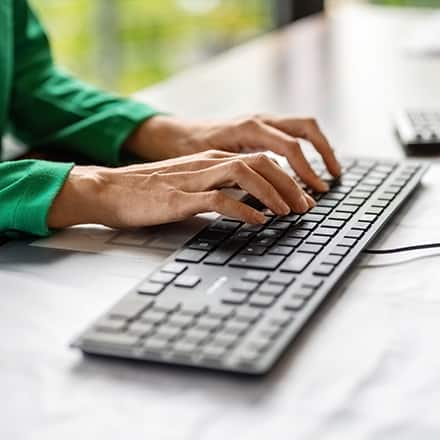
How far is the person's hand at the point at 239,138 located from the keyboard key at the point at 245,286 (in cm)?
29

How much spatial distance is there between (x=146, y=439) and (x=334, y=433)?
0.12 metres

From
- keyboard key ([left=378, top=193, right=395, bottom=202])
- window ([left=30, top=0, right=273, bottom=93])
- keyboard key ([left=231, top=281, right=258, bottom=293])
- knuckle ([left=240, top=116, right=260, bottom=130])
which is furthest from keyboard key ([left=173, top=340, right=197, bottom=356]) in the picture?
window ([left=30, top=0, right=273, bottom=93])

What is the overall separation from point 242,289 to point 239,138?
1.48 ft

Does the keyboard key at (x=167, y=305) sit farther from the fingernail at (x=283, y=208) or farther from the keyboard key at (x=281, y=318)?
the fingernail at (x=283, y=208)

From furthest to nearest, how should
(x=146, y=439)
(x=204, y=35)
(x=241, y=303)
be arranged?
1. (x=204, y=35)
2. (x=241, y=303)
3. (x=146, y=439)

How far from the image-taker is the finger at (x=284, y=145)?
1.09 m

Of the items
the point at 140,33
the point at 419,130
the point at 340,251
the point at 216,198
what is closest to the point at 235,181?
the point at 216,198

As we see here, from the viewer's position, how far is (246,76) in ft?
5.73

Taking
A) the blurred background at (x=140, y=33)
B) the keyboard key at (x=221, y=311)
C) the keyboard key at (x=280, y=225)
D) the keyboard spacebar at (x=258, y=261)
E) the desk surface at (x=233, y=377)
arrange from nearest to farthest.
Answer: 1. the desk surface at (x=233, y=377)
2. the keyboard key at (x=221, y=311)
3. the keyboard spacebar at (x=258, y=261)
4. the keyboard key at (x=280, y=225)
5. the blurred background at (x=140, y=33)

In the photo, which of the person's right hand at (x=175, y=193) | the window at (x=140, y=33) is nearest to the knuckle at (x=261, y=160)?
the person's right hand at (x=175, y=193)

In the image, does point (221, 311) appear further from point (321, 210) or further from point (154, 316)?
point (321, 210)

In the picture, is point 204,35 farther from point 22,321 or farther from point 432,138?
point 22,321

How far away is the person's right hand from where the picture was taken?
0.95 meters

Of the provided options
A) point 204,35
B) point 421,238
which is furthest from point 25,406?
point 204,35
